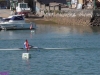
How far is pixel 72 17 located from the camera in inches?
2721

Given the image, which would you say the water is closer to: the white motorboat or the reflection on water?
the reflection on water

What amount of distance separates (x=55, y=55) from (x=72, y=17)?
1271 inches

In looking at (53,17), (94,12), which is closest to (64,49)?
(94,12)

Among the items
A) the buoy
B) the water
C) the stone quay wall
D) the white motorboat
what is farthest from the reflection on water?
the buoy

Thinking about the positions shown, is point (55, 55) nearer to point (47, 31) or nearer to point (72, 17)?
point (47, 31)

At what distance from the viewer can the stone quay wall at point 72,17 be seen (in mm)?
66244

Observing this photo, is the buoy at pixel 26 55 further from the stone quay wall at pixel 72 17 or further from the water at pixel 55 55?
→ the stone quay wall at pixel 72 17

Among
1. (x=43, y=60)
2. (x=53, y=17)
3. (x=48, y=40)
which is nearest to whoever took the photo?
(x=43, y=60)

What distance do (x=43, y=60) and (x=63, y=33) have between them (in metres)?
21.9

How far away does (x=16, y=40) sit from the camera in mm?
49125

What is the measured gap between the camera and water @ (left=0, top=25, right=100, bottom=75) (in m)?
31.4

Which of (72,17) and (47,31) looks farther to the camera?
(72,17)

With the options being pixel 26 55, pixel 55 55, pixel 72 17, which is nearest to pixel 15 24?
pixel 72 17

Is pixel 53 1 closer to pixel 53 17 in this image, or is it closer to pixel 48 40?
pixel 53 17
